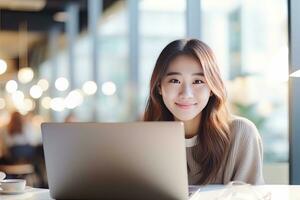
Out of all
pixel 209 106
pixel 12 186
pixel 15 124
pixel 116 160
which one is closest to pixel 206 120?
pixel 209 106

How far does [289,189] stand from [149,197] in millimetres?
609

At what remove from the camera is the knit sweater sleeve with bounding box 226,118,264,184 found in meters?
1.99

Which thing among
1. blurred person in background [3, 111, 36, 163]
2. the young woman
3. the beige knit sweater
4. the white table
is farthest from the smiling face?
blurred person in background [3, 111, 36, 163]

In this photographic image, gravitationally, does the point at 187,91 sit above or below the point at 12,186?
above

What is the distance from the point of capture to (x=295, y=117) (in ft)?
9.90

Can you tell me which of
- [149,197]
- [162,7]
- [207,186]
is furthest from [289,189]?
[162,7]

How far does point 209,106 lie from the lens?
2111mm

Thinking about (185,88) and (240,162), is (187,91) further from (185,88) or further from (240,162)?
(240,162)

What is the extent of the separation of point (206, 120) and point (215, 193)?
1.46 feet

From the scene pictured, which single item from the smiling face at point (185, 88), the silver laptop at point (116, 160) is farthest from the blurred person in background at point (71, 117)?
the silver laptop at point (116, 160)

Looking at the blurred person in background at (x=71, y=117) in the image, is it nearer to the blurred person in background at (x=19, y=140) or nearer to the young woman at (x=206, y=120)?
the blurred person in background at (x=19, y=140)

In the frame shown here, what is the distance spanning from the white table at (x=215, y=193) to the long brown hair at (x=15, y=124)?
16.6ft

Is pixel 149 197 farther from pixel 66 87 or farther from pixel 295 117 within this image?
pixel 66 87

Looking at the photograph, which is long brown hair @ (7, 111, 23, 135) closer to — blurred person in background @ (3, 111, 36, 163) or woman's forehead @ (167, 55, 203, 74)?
blurred person in background @ (3, 111, 36, 163)
